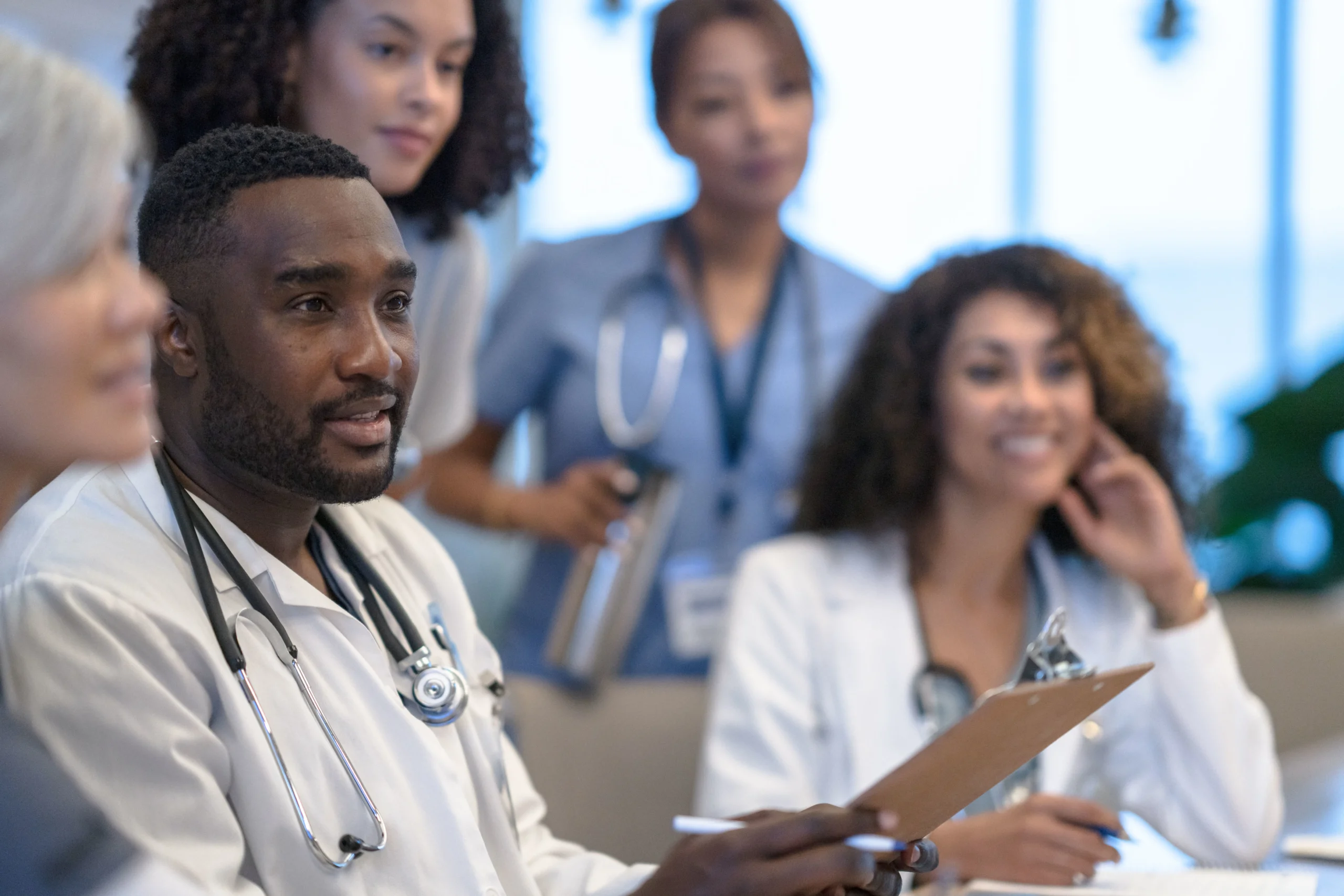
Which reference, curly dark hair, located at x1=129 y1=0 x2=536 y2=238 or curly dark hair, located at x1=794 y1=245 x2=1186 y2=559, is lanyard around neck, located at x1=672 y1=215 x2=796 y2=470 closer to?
curly dark hair, located at x1=794 y1=245 x2=1186 y2=559

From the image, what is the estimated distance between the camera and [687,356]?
2451 millimetres

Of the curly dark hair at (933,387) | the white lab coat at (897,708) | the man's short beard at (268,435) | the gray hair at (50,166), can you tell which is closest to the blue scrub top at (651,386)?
the curly dark hair at (933,387)

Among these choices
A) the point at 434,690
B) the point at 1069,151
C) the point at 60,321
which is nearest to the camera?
the point at 60,321

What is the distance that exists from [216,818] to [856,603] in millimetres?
1210

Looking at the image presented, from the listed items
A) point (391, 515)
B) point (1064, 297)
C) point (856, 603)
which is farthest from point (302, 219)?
point (1064, 297)

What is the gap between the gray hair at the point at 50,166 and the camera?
2.59 feet

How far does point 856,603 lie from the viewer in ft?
6.72

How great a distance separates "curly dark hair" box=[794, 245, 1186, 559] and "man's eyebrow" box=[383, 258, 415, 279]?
1141 millimetres

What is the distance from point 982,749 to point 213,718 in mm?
600

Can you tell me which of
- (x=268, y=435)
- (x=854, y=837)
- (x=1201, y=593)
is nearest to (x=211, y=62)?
(x=268, y=435)

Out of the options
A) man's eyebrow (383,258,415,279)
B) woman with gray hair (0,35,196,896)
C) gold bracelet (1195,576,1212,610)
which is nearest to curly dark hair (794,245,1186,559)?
gold bracelet (1195,576,1212,610)

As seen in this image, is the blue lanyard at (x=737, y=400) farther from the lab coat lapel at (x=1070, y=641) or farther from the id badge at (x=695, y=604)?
the lab coat lapel at (x=1070, y=641)

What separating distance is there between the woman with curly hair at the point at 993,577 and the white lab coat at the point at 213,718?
0.73 metres

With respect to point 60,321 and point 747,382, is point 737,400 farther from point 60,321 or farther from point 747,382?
point 60,321
